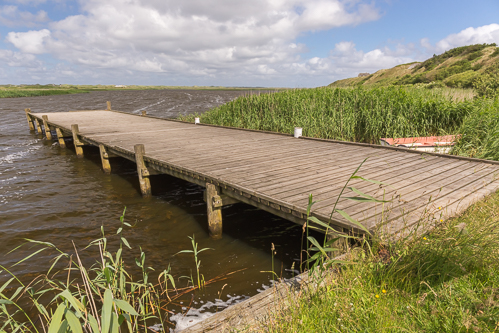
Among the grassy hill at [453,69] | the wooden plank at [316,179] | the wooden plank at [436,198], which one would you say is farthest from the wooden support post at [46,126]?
the grassy hill at [453,69]

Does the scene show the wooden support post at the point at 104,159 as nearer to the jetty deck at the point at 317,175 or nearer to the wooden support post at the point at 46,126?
the jetty deck at the point at 317,175

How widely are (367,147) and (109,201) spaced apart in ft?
23.5

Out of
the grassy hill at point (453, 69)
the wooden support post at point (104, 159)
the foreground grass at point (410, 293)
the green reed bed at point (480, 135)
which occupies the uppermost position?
the grassy hill at point (453, 69)

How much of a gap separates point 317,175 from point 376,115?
5.23 m

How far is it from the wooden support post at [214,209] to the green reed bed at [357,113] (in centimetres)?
627

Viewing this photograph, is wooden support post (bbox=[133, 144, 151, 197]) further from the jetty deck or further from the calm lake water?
the calm lake water

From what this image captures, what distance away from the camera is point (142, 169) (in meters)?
Result: 7.42

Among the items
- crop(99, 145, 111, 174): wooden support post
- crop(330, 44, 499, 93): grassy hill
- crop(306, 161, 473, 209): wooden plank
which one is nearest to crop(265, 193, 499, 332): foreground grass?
crop(306, 161, 473, 209): wooden plank

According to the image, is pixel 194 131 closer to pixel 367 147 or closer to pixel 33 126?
pixel 367 147

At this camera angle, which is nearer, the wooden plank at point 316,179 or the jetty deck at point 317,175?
the jetty deck at point 317,175

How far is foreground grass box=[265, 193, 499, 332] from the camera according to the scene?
84.9 inches

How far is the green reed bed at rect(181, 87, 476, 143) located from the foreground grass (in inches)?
275

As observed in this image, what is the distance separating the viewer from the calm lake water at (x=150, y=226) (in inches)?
179

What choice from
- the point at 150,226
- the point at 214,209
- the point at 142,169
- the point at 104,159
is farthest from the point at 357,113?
the point at 104,159
